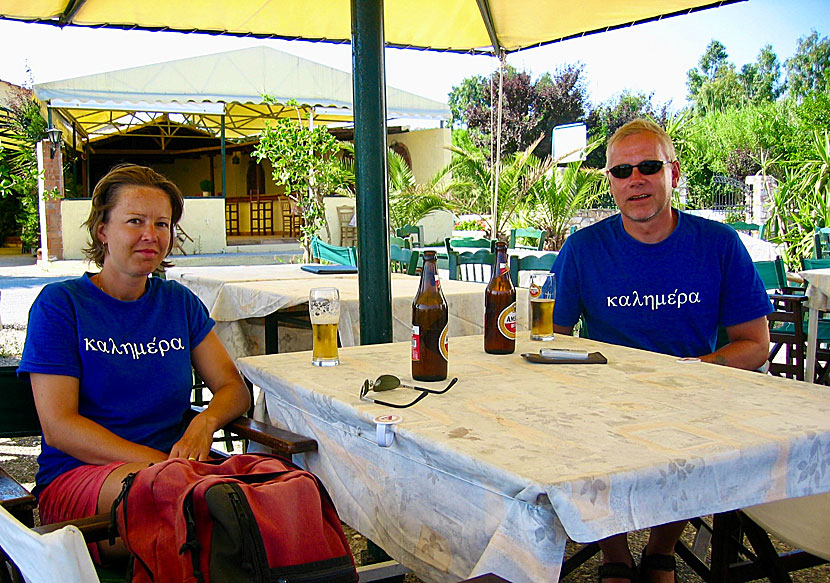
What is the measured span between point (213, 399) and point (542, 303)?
99 cm

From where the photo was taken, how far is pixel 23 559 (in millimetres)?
1016

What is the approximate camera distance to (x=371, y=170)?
2.96 m

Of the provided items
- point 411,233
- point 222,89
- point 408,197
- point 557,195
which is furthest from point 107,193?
point 222,89

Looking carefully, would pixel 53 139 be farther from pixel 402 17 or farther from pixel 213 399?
pixel 213 399

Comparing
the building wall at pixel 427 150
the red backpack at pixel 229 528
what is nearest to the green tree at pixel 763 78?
the building wall at pixel 427 150

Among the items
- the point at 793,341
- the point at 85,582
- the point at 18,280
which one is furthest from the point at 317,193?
the point at 85,582

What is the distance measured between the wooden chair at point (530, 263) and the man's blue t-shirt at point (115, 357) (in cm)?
303

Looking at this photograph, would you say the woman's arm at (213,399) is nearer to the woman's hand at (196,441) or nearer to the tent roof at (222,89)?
the woman's hand at (196,441)

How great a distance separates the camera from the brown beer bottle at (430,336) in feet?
6.03

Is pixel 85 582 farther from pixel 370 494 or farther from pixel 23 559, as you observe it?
pixel 370 494

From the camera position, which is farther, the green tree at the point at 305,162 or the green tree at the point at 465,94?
the green tree at the point at 465,94

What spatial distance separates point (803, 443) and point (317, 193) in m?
8.99

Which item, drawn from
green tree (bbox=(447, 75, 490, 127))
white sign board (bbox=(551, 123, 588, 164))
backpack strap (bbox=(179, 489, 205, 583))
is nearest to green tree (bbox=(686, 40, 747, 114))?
green tree (bbox=(447, 75, 490, 127))

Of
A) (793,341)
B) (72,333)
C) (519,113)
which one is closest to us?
(72,333)
